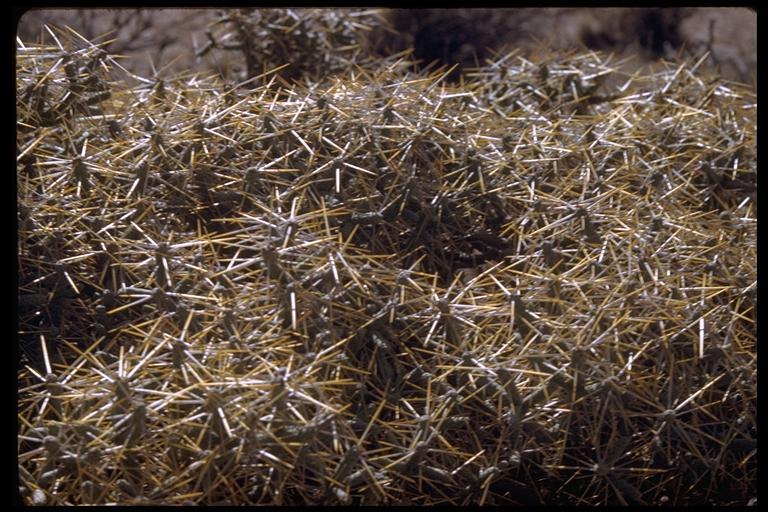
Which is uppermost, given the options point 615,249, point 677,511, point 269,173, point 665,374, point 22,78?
point 22,78

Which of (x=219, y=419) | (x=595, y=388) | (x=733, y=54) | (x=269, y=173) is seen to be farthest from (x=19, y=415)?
(x=733, y=54)

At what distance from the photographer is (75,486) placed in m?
2.03

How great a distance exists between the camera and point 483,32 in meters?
5.30

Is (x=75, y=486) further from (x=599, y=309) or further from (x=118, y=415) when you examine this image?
(x=599, y=309)

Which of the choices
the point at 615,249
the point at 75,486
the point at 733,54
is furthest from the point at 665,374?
the point at 733,54

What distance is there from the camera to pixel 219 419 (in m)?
1.95

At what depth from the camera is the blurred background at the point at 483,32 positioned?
495 cm

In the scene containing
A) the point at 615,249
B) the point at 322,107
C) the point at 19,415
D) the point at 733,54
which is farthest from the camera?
the point at 733,54

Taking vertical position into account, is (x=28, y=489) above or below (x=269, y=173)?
below

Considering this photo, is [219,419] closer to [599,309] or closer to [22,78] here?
[599,309]

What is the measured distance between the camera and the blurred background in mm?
4949

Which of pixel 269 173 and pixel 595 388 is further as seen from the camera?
pixel 269 173

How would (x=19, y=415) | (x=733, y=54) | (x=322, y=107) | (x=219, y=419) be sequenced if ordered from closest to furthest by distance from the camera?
A: 1. (x=219, y=419)
2. (x=19, y=415)
3. (x=322, y=107)
4. (x=733, y=54)

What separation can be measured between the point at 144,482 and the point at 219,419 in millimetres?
242
